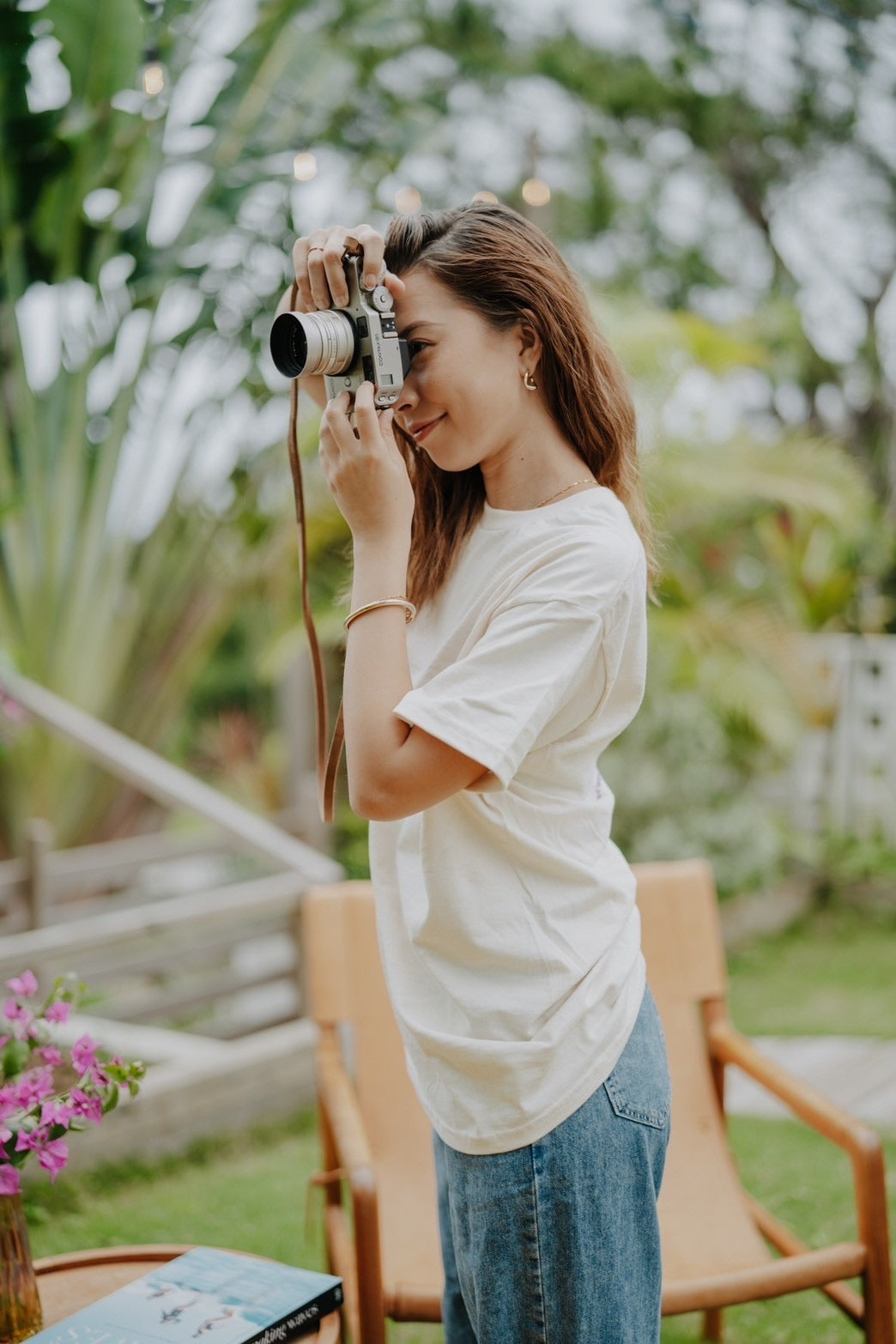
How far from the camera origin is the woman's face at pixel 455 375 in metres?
1.18

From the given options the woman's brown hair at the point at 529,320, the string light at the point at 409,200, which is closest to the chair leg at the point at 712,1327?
the woman's brown hair at the point at 529,320

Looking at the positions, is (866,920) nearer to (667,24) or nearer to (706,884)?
(706,884)

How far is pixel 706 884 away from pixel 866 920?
130 inches

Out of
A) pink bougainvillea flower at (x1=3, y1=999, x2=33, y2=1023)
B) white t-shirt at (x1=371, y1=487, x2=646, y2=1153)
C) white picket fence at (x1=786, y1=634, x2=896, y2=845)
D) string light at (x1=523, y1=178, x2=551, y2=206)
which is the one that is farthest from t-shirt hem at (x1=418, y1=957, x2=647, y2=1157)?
white picket fence at (x1=786, y1=634, x2=896, y2=845)

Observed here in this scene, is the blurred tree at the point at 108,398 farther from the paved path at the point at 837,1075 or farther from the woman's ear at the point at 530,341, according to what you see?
the woman's ear at the point at 530,341

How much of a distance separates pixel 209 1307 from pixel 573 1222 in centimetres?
41

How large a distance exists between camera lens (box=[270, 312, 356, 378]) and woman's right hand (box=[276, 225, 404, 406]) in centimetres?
4

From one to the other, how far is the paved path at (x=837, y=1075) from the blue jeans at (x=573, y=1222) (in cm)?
206

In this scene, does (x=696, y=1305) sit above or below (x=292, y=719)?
above

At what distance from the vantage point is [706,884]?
2.24 m

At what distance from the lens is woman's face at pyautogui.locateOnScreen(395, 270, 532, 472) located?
1.18m

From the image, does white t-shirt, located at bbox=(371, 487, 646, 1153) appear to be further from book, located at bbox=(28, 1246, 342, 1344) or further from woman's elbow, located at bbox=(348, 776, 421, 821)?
book, located at bbox=(28, 1246, 342, 1344)

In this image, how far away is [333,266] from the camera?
1181 millimetres

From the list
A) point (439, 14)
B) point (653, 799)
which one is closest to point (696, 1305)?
point (653, 799)
